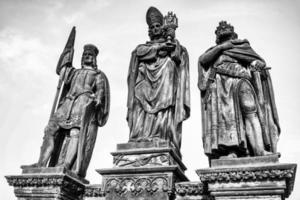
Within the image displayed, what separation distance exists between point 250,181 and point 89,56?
6461 millimetres

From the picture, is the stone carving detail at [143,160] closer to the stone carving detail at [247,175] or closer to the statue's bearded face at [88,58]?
the stone carving detail at [247,175]

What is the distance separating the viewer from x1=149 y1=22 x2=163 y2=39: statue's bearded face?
1091cm

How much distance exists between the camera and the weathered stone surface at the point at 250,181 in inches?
278

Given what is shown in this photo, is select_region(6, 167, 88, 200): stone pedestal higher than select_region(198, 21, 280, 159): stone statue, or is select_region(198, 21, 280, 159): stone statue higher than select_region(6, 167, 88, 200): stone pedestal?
select_region(198, 21, 280, 159): stone statue

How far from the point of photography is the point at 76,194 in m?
9.39

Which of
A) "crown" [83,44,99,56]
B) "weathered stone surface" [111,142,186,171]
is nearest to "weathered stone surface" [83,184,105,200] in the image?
"weathered stone surface" [111,142,186,171]

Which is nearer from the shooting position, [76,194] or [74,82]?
[76,194]

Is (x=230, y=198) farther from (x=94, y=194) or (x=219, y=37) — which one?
(x=219, y=37)

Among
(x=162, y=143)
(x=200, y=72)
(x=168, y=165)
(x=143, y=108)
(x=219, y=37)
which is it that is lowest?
(x=168, y=165)

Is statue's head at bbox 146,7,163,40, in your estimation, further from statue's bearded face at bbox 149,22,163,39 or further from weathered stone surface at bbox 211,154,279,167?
weathered stone surface at bbox 211,154,279,167

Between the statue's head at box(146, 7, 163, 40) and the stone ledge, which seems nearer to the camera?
the stone ledge

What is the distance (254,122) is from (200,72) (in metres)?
2.06

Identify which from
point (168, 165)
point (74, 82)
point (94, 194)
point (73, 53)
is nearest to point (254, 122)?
→ point (168, 165)

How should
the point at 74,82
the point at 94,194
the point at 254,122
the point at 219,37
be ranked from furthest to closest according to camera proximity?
1. the point at 74,82
2. the point at 219,37
3. the point at 94,194
4. the point at 254,122
